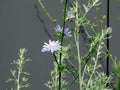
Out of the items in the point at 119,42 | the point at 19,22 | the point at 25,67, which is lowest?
the point at 25,67

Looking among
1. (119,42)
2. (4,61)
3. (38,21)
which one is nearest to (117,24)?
(119,42)

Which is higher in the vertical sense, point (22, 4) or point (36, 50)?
point (22, 4)

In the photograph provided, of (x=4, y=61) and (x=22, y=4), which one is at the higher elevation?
(x=22, y=4)

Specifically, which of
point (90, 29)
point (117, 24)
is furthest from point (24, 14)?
point (117, 24)

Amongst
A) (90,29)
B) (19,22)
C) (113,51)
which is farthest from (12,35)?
(113,51)

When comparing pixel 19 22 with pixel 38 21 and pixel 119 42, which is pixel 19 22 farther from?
pixel 119 42

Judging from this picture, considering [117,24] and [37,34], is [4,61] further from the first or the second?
[117,24]
